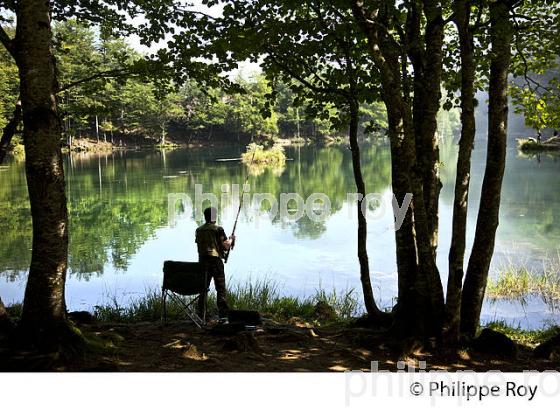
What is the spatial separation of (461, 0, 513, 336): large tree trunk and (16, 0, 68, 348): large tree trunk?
4556mm

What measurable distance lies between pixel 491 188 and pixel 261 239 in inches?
495

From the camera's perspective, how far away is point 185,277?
20.6 feet

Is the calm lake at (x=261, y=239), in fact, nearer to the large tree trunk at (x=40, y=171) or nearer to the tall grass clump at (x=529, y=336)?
the tall grass clump at (x=529, y=336)

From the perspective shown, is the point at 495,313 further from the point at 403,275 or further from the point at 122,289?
the point at 122,289

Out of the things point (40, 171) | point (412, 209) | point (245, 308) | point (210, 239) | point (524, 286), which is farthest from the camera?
point (524, 286)

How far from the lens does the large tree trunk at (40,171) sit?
4602mm

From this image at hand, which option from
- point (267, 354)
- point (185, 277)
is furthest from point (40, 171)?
point (267, 354)

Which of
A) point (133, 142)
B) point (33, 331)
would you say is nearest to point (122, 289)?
point (33, 331)

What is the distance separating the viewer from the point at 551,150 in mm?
46844

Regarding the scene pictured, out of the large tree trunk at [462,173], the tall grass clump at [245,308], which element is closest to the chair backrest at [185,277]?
the tall grass clump at [245,308]

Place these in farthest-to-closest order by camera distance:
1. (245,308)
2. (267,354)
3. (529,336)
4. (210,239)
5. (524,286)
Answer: (524,286) < (245,308) < (529,336) < (210,239) < (267,354)

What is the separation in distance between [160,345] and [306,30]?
4217 millimetres

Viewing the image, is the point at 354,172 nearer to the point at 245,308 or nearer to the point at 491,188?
the point at 491,188

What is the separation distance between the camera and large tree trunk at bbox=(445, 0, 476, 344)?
4852mm
